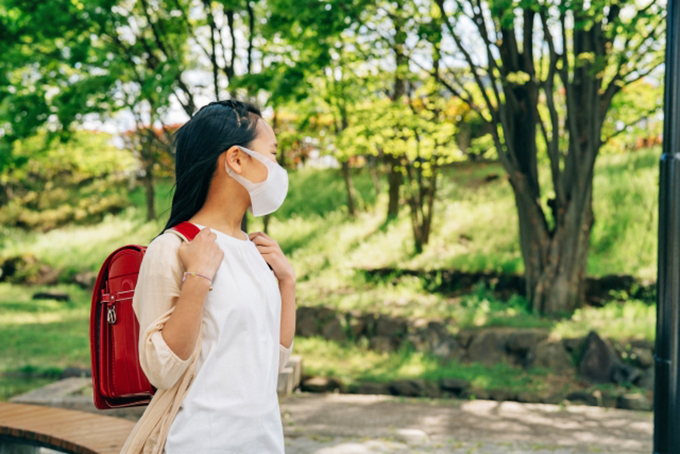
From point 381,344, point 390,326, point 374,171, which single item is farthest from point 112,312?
point 374,171

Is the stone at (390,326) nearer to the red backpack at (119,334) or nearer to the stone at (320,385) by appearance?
the stone at (320,385)

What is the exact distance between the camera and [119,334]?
1.81 m

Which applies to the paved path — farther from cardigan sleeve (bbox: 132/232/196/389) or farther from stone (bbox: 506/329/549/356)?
cardigan sleeve (bbox: 132/232/196/389)

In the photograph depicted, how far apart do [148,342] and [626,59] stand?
350 inches

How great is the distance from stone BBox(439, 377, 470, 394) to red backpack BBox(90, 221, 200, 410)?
7.13 metres

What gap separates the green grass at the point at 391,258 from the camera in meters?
9.93

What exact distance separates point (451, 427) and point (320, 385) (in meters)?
2.50

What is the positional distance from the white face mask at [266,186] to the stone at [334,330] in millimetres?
9469

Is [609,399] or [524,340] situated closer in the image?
[609,399]

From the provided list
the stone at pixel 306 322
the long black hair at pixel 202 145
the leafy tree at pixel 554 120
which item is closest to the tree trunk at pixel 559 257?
the leafy tree at pixel 554 120

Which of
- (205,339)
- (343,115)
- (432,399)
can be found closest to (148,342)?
(205,339)

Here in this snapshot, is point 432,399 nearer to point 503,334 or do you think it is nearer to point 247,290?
point 503,334

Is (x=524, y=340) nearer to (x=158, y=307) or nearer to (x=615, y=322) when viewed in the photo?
(x=615, y=322)

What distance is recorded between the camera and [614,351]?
8805 mm
